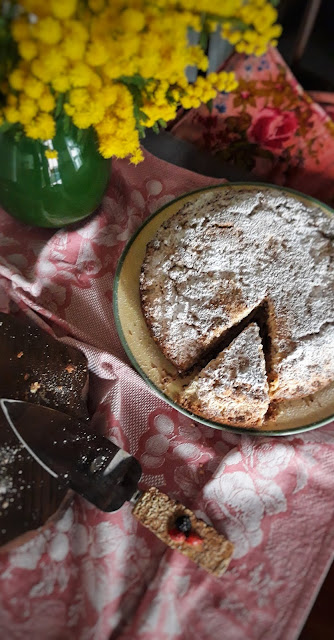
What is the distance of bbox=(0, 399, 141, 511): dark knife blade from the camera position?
3.09ft

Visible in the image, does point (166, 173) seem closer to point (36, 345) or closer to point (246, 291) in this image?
point (246, 291)

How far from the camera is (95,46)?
2.31 feet

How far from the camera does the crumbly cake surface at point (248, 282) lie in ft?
3.37

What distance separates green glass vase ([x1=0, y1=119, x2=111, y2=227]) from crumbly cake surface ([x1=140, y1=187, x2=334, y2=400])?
0.21 metres

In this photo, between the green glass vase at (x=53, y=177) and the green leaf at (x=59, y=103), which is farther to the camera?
the green glass vase at (x=53, y=177)

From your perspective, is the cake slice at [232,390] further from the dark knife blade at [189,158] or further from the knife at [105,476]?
the dark knife blade at [189,158]

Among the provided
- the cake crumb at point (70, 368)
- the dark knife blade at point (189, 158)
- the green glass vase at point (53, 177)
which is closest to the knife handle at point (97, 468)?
the cake crumb at point (70, 368)

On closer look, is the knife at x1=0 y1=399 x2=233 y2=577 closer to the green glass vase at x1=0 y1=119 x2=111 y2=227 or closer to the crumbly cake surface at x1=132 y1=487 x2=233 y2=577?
the crumbly cake surface at x1=132 y1=487 x2=233 y2=577

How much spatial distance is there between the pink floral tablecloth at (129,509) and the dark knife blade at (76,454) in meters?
0.05

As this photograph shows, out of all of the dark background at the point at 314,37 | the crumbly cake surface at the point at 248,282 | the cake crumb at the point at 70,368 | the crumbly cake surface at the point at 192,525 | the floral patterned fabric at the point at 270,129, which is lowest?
the crumbly cake surface at the point at 192,525

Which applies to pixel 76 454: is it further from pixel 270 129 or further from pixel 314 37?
pixel 314 37

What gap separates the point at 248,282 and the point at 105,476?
512 millimetres

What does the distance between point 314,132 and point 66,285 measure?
0.90 m

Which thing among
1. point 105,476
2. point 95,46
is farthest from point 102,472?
point 95,46
